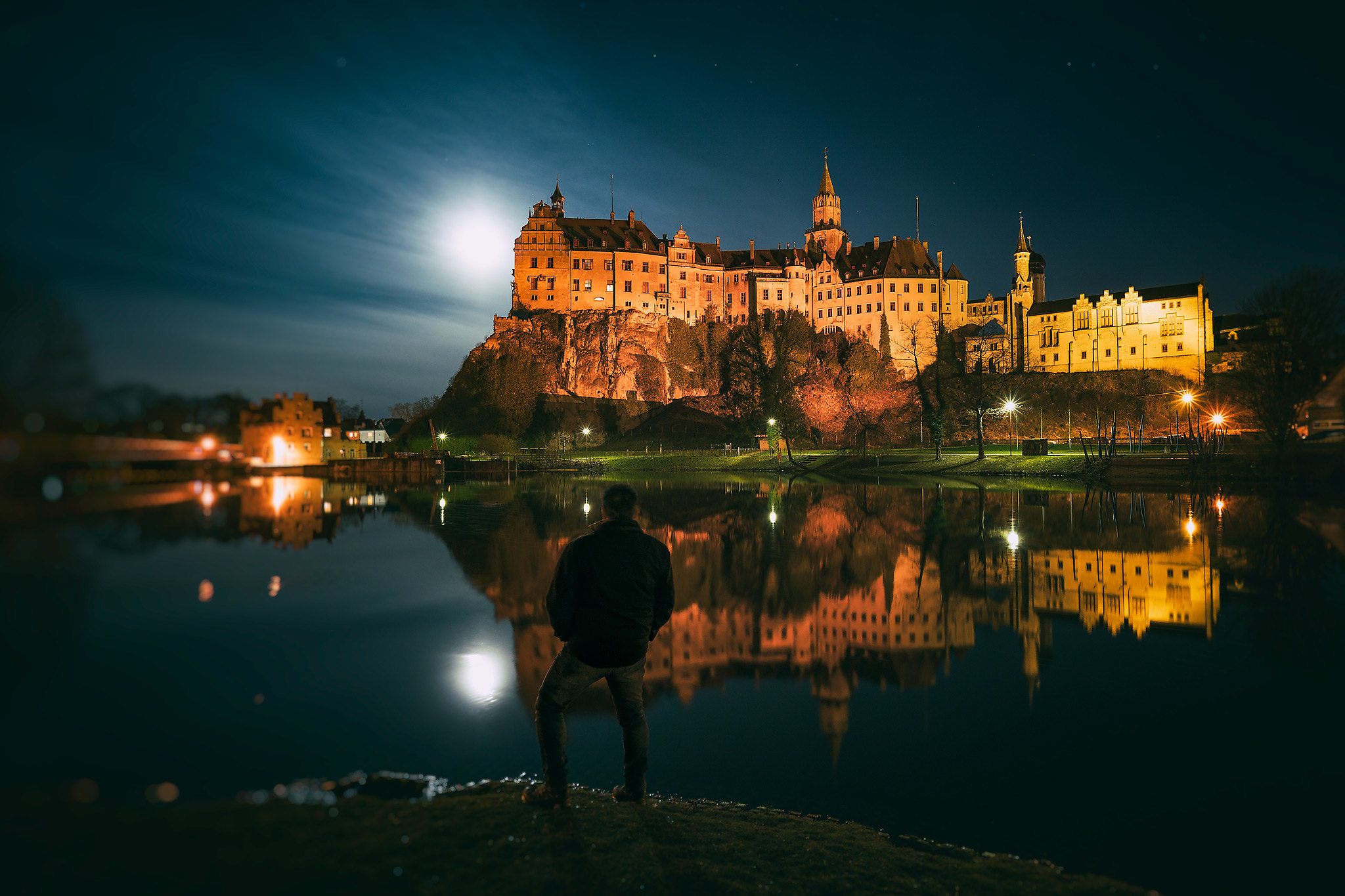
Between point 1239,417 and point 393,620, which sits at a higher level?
point 1239,417

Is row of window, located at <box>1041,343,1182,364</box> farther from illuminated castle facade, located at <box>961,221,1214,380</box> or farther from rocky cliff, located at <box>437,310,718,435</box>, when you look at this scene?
rocky cliff, located at <box>437,310,718,435</box>

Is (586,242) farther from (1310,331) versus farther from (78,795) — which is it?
(78,795)

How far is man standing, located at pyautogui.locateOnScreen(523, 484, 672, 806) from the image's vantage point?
4.86 metres

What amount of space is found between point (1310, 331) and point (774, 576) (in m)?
47.3

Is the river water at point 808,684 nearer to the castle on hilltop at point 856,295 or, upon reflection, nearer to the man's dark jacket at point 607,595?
the man's dark jacket at point 607,595

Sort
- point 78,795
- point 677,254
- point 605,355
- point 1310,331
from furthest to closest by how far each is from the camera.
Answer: point 677,254, point 605,355, point 1310,331, point 78,795

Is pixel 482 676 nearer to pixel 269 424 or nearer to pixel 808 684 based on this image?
pixel 808 684

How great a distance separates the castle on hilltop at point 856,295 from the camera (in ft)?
313

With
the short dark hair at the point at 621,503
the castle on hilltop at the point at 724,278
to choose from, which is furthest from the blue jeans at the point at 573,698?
the castle on hilltop at the point at 724,278

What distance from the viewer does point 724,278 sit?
386 feet

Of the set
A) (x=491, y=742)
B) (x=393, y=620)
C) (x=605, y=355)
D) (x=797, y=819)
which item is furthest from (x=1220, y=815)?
(x=605, y=355)

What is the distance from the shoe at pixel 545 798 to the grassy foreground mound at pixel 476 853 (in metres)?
0.07

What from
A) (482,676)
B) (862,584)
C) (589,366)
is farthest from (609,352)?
(482,676)

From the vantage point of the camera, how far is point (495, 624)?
1004 centimetres
